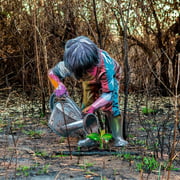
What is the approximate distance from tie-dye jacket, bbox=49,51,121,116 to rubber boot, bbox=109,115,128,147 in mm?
68

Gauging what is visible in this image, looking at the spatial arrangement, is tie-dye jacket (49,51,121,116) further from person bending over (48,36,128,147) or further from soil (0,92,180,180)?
soil (0,92,180,180)

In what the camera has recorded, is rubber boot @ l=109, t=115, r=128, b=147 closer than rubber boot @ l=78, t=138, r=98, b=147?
No

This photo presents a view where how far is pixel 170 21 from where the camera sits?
8922 millimetres

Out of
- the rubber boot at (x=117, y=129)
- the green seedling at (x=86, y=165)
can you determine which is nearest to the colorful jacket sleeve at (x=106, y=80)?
the rubber boot at (x=117, y=129)

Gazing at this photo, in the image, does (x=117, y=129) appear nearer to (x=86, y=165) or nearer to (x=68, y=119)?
(x=68, y=119)

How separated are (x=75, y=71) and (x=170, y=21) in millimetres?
5894

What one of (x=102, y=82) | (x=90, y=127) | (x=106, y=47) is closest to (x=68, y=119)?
(x=90, y=127)

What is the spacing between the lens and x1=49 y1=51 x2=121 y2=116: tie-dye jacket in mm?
3760

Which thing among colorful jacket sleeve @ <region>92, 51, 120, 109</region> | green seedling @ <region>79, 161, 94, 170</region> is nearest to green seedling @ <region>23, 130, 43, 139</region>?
colorful jacket sleeve @ <region>92, 51, 120, 109</region>

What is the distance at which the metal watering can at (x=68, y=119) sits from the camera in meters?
3.67

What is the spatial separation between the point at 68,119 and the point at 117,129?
2.09 feet

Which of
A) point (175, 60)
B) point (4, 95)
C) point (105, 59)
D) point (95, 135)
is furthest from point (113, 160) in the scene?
point (4, 95)

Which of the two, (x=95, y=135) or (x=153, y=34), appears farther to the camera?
(x=153, y=34)

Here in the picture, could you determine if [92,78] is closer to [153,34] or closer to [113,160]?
[113,160]
